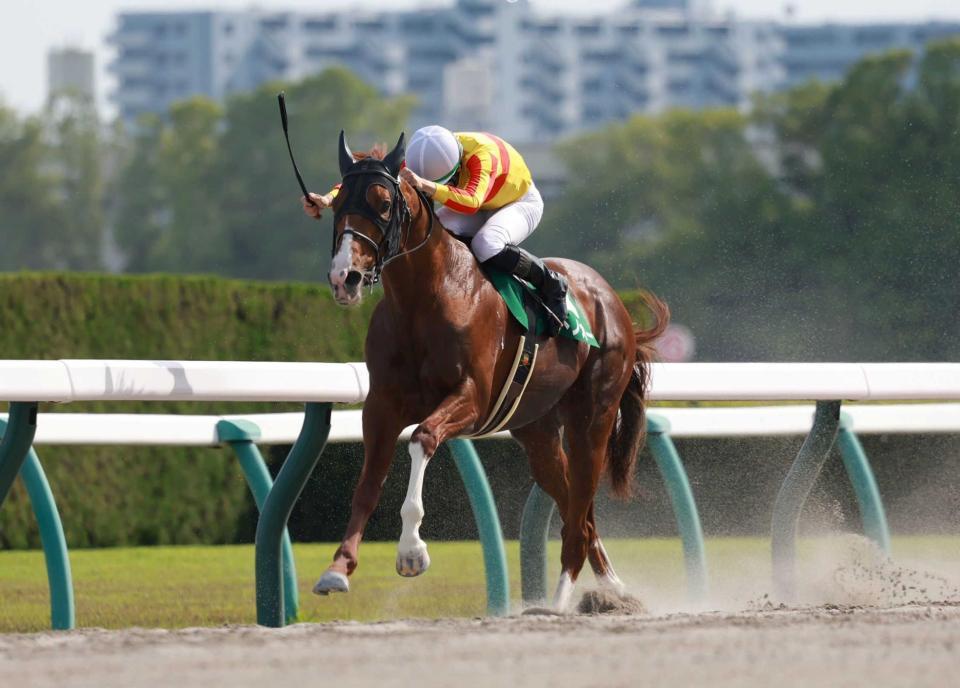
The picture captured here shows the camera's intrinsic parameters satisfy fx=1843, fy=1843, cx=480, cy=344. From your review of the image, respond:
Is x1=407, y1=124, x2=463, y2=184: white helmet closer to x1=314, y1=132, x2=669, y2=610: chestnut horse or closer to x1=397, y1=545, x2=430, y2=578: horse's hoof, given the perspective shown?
x1=314, y1=132, x2=669, y2=610: chestnut horse

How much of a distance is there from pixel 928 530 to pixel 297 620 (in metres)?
4.14

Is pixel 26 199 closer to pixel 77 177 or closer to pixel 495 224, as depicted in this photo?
pixel 77 177

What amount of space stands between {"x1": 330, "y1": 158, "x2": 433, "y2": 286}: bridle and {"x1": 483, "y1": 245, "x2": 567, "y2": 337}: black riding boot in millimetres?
543

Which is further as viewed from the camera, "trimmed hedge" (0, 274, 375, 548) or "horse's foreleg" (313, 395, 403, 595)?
"trimmed hedge" (0, 274, 375, 548)

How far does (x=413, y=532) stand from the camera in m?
4.63

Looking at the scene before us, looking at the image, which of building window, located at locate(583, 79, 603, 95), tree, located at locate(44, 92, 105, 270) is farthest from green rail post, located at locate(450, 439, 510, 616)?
building window, located at locate(583, 79, 603, 95)

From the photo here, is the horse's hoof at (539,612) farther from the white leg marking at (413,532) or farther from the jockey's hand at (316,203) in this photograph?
the jockey's hand at (316,203)

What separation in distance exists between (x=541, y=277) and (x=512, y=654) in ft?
6.30

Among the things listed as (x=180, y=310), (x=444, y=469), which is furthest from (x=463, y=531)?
(x=180, y=310)

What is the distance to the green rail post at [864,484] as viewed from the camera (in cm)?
682

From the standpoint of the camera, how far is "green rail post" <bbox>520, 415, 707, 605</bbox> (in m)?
6.12

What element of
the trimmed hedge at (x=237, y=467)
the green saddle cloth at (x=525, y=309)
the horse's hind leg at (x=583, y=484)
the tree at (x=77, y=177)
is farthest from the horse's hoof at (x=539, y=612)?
the tree at (x=77, y=177)

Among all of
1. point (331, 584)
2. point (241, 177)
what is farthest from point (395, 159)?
→ point (241, 177)

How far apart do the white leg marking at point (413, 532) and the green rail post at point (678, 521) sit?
1.40m
